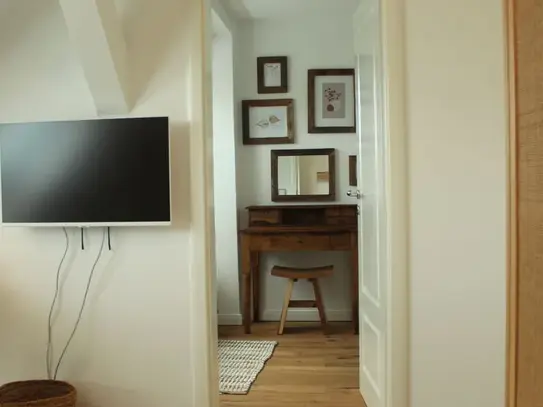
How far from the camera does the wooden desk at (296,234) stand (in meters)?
4.42

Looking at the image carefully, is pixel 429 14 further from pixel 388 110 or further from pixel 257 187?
pixel 257 187

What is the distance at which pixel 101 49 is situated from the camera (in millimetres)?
2400

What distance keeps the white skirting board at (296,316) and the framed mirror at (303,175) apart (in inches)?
37.3

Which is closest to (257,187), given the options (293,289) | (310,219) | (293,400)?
(310,219)

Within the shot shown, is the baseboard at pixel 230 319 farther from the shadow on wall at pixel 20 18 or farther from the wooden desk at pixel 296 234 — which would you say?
the shadow on wall at pixel 20 18

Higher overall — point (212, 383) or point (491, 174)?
point (491, 174)

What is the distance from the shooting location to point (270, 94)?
4930 mm

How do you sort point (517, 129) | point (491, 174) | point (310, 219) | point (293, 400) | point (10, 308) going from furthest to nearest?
1. point (310, 219)
2. point (293, 400)
3. point (10, 308)
4. point (491, 174)
5. point (517, 129)

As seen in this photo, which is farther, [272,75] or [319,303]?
[272,75]

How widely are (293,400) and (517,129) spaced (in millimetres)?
2230

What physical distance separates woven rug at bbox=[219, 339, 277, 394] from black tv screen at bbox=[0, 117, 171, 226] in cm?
133

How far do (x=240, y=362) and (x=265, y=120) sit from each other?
6.83 ft

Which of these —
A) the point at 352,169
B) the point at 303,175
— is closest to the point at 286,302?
the point at 303,175

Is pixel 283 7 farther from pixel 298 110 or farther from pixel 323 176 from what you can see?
pixel 323 176
